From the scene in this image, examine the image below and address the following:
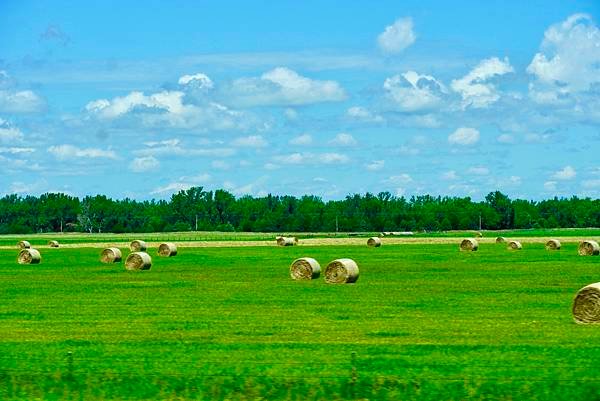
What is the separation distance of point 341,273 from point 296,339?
20.1 m

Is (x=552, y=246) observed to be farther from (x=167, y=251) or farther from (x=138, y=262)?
(x=138, y=262)

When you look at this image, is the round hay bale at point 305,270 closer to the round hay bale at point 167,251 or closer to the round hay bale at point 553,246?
the round hay bale at point 167,251

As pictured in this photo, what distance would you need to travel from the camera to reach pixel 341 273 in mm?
45688

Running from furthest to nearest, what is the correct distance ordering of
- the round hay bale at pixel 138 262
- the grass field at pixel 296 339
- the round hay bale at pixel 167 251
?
the round hay bale at pixel 167 251
the round hay bale at pixel 138 262
the grass field at pixel 296 339

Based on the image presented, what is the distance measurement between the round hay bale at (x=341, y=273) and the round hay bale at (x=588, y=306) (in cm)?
1723

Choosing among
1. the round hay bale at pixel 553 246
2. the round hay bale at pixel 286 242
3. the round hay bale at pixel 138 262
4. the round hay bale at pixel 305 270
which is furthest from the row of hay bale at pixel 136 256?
the round hay bale at pixel 553 246

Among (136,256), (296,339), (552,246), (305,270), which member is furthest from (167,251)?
(296,339)

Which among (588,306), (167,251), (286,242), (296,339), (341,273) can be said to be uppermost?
(286,242)

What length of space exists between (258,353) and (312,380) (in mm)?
3962

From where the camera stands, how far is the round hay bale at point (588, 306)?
28.8 metres

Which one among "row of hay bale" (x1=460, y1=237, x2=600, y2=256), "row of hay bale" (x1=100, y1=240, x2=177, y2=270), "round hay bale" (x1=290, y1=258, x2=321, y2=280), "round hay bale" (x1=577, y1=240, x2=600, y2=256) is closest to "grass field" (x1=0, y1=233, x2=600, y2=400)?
"round hay bale" (x1=290, y1=258, x2=321, y2=280)

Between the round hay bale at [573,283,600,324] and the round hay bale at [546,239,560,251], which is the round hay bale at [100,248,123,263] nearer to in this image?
the round hay bale at [546,239,560,251]

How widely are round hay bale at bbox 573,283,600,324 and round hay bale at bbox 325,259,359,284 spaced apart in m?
17.2

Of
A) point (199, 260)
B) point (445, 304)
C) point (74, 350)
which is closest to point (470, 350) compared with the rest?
point (74, 350)
